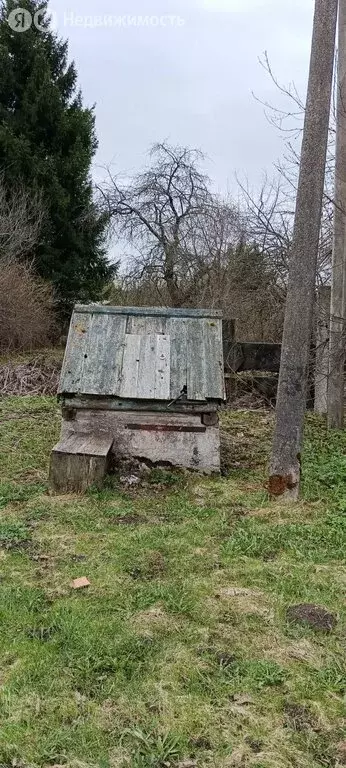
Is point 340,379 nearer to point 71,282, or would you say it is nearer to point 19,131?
point 71,282

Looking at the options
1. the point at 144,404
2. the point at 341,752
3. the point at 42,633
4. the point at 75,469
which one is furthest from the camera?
the point at 144,404

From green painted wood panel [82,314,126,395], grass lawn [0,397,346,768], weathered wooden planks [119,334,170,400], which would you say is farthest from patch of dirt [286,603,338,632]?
green painted wood panel [82,314,126,395]

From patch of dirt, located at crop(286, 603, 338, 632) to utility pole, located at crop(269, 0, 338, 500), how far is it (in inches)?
78.5

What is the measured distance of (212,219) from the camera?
15273 mm

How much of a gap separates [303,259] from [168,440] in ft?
7.95

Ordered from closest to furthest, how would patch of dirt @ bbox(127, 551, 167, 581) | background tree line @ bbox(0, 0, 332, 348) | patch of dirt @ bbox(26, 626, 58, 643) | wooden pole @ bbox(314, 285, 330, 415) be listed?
1. patch of dirt @ bbox(26, 626, 58, 643)
2. patch of dirt @ bbox(127, 551, 167, 581)
3. wooden pole @ bbox(314, 285, 330, 415)
4. background tree line @ bbox(0, 0, 332, 348)

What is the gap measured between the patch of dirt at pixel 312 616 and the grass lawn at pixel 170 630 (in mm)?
47

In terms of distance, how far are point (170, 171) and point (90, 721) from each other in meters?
15.4

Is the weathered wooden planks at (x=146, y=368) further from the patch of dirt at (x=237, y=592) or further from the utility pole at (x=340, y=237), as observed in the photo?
the patch of dirt at (x=237, y=592)

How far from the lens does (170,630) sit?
10.2ft

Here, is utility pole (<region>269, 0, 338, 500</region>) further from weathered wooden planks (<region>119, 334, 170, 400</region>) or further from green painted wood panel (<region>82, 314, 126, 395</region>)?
green painted wood panel (<region>82, 314, 126, 395</region>)

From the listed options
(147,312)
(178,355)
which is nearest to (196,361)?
(178,355)

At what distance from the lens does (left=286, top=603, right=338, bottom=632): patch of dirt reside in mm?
3156

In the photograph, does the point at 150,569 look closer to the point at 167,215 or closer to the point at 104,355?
the point at 104,355
